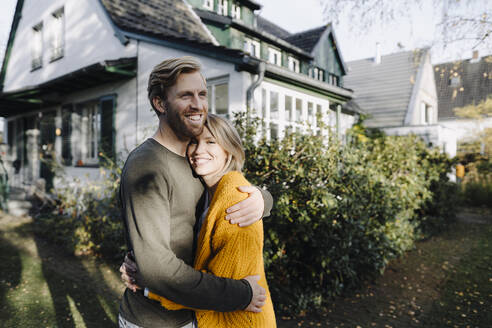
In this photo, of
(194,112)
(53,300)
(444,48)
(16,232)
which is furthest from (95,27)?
(194,112)

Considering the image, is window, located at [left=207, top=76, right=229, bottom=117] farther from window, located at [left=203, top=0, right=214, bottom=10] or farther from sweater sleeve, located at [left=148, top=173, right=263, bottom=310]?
sweater sleeve, located at [left=148, top=173, right=263, bottom=310]

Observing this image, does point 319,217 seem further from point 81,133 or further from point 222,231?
point 81,133

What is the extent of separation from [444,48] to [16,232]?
9.81 m

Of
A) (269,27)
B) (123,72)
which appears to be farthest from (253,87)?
(269,27)

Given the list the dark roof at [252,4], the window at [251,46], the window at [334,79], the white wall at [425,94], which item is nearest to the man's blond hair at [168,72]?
the window at [251,46]

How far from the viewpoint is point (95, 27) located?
A: 9047mm

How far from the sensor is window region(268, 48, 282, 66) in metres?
10.1

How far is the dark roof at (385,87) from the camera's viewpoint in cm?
1925

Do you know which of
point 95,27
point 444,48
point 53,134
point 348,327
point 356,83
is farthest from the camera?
point 356,83

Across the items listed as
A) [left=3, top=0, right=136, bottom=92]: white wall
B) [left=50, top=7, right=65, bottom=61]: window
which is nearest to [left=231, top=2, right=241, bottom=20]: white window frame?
[left=3, top=0, right=136, bottom=92]: white wall

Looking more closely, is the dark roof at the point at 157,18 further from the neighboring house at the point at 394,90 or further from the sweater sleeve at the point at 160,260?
the neighboring house at the point at 394,90

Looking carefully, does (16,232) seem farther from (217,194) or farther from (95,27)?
(217,194)

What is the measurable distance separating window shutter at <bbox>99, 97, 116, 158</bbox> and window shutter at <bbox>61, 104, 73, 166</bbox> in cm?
146

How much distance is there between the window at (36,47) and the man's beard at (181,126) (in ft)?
41.3
